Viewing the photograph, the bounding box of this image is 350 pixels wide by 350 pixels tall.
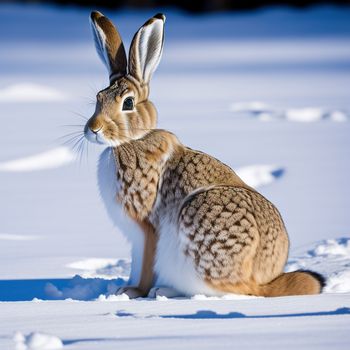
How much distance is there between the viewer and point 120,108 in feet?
13.3

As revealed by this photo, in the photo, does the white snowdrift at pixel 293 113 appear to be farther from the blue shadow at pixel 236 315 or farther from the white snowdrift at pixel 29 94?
the blue shadow at pixel 236 315

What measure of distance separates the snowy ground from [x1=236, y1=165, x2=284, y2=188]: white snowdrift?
13 mm

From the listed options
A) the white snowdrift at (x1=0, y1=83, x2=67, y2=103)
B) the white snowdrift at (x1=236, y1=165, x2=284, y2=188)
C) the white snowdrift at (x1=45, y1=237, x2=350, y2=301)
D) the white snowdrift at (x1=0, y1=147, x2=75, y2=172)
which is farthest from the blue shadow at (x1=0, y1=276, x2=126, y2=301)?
the white snowdrift at (x1=0, y1=83, x2=67, y2=103)

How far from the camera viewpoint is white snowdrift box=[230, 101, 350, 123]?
340 inches

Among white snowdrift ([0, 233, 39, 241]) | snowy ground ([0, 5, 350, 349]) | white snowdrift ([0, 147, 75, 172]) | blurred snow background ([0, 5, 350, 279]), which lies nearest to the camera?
snowy ground ([0, 5, 350, 349])

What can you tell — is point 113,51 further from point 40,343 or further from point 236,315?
point 40,343

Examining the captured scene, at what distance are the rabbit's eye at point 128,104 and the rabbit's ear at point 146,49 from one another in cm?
12

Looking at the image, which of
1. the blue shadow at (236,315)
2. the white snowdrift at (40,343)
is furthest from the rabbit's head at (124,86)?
the white snowdrift at (40,343)

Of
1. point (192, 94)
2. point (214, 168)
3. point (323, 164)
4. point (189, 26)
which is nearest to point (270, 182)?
point (323, 164)

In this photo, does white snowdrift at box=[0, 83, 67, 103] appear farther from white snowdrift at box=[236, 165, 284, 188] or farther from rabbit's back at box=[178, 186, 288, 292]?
rabbit's back at box=[178, 186, 288, 292]

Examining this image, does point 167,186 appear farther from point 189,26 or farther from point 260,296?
point 189,26

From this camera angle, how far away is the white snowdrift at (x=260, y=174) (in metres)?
6.55

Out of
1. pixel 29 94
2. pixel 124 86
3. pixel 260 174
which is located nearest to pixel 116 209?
pixel 124 86

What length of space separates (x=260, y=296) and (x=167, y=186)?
1.91ft
